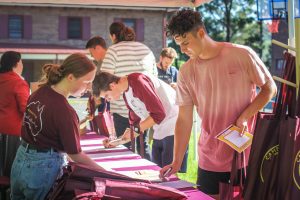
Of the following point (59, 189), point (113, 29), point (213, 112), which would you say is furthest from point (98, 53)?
point (59, 189)

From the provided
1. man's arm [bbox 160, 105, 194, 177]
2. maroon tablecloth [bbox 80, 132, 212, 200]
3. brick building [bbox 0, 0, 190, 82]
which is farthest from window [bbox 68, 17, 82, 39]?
man's arm [bbox 160, 105, 194, 177]

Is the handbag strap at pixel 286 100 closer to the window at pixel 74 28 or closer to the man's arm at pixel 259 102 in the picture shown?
the man's arm at pixel 259 102

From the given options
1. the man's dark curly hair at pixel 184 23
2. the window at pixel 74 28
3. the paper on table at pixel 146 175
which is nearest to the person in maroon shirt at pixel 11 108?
the paper on table at pixel 146 175

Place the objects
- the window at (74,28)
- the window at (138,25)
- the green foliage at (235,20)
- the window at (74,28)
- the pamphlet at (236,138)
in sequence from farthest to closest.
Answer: the green foliage at (235,20)
the window at (138,25)
the window at (74,28)
the window at (74,28)
the pamphlet at (236,138)

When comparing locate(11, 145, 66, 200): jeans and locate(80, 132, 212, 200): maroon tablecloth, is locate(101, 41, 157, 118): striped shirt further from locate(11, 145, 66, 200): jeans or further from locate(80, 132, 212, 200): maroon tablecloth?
locate(11, 145, 66, 200): jeans

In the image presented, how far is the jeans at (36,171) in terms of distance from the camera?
6.00 feet

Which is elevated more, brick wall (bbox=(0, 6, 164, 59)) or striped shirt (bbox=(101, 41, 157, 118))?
brick wall (bbox=(0, 6, 164, 59))

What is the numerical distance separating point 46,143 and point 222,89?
2.54 feet

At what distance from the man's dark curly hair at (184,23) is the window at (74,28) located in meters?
20.3

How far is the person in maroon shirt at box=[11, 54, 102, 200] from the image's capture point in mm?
1801

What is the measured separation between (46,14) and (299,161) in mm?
20811

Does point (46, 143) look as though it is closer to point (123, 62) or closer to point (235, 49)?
point (235, 49)

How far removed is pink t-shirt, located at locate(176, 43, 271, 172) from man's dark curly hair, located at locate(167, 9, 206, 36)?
0.56 feet

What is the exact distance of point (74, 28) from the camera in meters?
21.8
